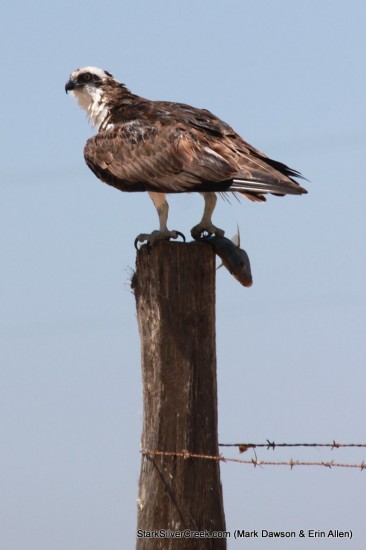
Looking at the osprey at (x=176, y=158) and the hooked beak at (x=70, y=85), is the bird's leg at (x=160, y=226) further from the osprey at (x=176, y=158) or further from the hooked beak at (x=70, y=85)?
the hooked beak at (x=70, y=85)

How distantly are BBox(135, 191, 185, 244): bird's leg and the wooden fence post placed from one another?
1.83 feet

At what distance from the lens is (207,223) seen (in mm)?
8648

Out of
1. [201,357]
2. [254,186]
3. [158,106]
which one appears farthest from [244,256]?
→ [158,106]

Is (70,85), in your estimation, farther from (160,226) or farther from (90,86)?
(160,226)

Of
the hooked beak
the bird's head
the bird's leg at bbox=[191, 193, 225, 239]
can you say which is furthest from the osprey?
the hooked beak

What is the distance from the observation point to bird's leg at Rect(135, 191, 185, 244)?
8.03m

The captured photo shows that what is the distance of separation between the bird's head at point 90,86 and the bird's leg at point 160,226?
192 centimetres

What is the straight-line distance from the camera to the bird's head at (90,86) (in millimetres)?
10844

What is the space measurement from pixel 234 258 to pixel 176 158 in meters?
1.42

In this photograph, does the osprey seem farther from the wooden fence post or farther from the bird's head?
the wooden fence post

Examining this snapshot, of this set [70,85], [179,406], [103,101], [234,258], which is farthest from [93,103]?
[179,406]

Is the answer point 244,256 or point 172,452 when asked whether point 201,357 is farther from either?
point 244,256

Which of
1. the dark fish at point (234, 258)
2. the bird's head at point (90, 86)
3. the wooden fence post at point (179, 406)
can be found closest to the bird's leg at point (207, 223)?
the dark fish at point (234, 258)

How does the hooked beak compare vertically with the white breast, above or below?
above
